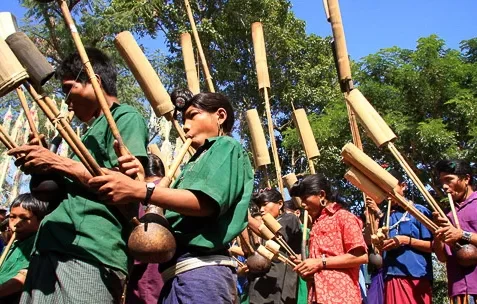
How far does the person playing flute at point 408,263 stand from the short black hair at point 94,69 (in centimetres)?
268

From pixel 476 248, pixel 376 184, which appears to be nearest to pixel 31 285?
pixel 376 184

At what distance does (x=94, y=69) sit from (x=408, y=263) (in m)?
3.12

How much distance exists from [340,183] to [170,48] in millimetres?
5389

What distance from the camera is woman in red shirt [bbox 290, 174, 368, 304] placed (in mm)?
3928

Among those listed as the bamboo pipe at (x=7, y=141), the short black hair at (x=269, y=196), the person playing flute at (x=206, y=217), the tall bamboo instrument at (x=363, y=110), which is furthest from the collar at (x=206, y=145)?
the short black hair at (x=269, y=196)

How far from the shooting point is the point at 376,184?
3932 mm

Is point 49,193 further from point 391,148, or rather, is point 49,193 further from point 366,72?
point 366,72

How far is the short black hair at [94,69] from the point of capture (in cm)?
246

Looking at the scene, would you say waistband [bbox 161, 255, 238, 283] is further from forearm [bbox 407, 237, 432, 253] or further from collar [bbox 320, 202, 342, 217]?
forearm [bbox 407, 237, 432, 253]

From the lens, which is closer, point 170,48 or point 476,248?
point 476,248

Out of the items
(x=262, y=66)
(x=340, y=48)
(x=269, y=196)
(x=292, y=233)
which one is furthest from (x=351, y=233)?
(x=269, y=196)

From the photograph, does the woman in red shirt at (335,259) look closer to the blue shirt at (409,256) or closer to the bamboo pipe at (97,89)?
the blue shirt at (409,256)

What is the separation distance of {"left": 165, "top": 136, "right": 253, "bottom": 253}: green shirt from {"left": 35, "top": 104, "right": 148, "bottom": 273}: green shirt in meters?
0.21

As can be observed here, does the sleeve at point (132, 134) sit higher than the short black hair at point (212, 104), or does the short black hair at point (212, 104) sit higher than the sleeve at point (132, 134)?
the short black hair at point (212, 104)
